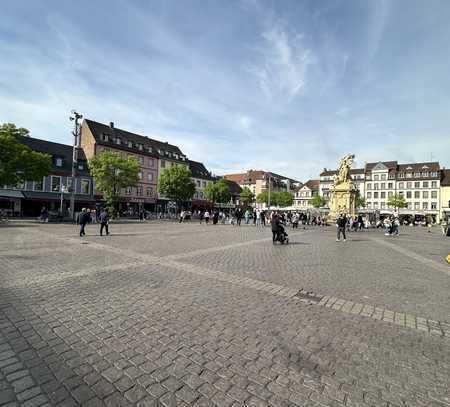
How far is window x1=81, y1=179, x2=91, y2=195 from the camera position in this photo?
42438 mm

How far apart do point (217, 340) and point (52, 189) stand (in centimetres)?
4376

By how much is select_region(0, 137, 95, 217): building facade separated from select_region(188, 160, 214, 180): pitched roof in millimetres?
27459

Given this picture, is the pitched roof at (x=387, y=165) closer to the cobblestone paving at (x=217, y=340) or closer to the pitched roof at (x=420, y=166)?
the pitched roof at (x=420, y=166)

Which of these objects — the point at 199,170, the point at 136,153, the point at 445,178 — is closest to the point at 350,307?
the point at 136,153

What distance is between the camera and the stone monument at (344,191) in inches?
1275

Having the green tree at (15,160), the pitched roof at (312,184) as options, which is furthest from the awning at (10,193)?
the pitched roof at (312,184)

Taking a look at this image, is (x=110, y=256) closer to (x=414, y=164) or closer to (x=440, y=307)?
(x=440, y=307)

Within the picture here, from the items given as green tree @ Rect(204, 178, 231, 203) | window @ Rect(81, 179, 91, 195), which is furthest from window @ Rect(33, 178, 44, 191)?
green tree @ Rect(204, 178, 231, 203)

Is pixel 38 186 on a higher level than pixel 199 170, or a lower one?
lower

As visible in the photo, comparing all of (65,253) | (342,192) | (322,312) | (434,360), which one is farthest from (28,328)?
(342,192)

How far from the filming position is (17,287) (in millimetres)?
5551

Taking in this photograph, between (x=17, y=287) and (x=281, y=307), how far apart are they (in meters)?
5.45

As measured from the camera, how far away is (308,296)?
5.52 m

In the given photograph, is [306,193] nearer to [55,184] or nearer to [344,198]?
[344,198]
